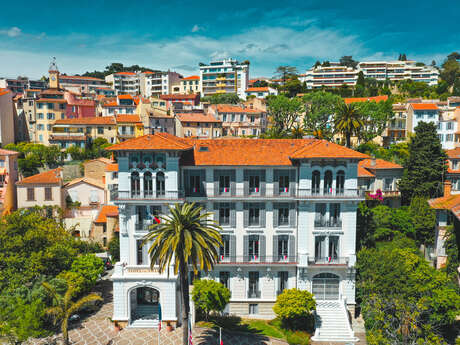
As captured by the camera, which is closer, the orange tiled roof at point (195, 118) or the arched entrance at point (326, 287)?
the arched entrance at point (326, 287)

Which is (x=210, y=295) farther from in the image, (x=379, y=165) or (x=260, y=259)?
(x=379, y=165)

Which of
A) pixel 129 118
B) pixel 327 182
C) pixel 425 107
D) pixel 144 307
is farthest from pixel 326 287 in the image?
pixel 129 118

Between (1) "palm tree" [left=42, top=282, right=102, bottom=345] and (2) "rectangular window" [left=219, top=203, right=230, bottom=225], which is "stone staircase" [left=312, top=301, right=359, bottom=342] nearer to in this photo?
(2) "rectangular window" [left=219, top=203, right=230, bottom=225]

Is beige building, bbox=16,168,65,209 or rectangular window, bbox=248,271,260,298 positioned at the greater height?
beige building, bbox=16,168,65,209

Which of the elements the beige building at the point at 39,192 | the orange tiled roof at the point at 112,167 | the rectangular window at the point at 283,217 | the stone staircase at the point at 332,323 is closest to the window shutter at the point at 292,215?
the rectangular window at the point at 283,217

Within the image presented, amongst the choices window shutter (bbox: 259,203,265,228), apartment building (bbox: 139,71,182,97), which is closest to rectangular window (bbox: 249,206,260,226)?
window shutter (bbox: 259,203,265,228)

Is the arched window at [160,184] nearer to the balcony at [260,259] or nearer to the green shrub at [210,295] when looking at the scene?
the balcony at [260,259]
